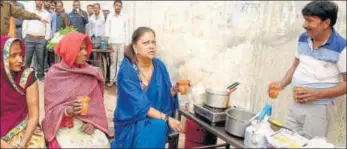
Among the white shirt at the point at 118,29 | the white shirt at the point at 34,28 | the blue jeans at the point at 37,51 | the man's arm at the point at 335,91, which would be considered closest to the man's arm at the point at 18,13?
the white shirt at the point at 34,28

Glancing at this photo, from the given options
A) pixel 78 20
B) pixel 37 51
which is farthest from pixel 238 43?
pixel 37 51

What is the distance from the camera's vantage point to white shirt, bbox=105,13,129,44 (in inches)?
268

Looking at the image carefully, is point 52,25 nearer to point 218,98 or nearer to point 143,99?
point 143,99

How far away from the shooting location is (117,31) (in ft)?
22.4

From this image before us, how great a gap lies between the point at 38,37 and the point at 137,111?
5.02m

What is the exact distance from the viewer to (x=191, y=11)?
5.15 m

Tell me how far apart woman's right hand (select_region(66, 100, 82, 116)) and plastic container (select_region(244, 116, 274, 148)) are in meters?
1.07

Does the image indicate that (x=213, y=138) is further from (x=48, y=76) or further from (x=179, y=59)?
(x=179, y=59)

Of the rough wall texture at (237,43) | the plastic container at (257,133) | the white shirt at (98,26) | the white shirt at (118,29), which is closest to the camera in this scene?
the plastic container at (257,133)

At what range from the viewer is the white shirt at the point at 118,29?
6809mm

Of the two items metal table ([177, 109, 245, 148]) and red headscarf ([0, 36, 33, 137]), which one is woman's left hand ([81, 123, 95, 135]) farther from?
metal table ([177, 109, 245, 148])

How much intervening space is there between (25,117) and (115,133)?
0.79 m

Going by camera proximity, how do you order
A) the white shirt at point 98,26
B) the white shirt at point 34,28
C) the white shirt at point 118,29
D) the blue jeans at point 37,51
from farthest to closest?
the white shirt at point 98,26 → the white shirt at point 118,29 → the blue jeans at point 37,51 → the white shirt at point 34,28

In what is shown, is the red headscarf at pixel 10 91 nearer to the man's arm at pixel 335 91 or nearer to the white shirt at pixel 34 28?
the man's arm at pixel 335 91
